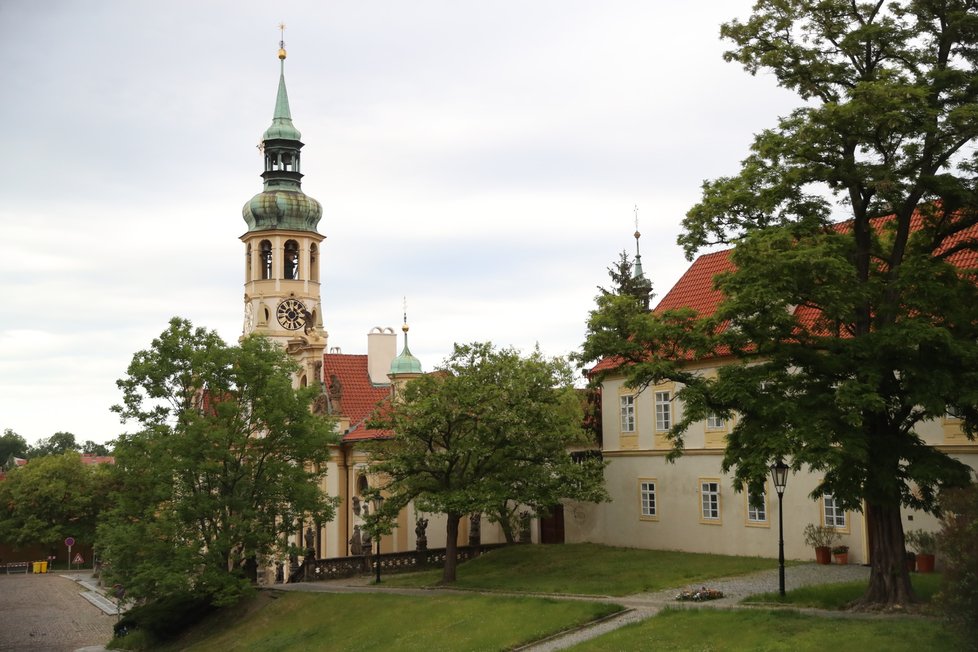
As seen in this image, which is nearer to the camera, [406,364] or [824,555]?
[824,555]

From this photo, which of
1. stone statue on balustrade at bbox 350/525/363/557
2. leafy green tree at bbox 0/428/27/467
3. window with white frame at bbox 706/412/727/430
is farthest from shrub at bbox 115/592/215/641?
leafy green tree at bbox 0/428/27/467

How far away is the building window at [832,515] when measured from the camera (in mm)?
30953

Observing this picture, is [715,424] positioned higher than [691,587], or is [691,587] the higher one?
[715,424]

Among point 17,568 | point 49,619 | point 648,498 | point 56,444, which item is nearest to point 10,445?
point 56,444

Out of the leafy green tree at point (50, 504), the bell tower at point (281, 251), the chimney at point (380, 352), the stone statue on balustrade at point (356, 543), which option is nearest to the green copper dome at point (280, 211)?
the bell tower at point (281, 251)

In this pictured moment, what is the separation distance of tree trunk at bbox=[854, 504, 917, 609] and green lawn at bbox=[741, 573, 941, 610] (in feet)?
2.00

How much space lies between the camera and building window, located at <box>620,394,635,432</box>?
128 ft

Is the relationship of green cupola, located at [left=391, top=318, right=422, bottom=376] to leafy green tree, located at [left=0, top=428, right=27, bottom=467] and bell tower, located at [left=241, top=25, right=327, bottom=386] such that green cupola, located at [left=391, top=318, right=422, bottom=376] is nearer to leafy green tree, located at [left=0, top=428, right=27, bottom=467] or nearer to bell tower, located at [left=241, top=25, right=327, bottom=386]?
bell tower, located at [left=241, top=25, right=327, bottom=386]

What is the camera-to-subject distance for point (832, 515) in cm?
3134

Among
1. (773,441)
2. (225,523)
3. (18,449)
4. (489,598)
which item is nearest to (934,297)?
(773,441)

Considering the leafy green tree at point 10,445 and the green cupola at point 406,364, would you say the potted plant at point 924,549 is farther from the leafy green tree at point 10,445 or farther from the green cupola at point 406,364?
the leafy green tree at point 10,445

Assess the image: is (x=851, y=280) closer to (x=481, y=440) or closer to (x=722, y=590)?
(x=722, y=590)

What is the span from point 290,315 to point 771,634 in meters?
50.6

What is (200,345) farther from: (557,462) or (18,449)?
(18,449)
